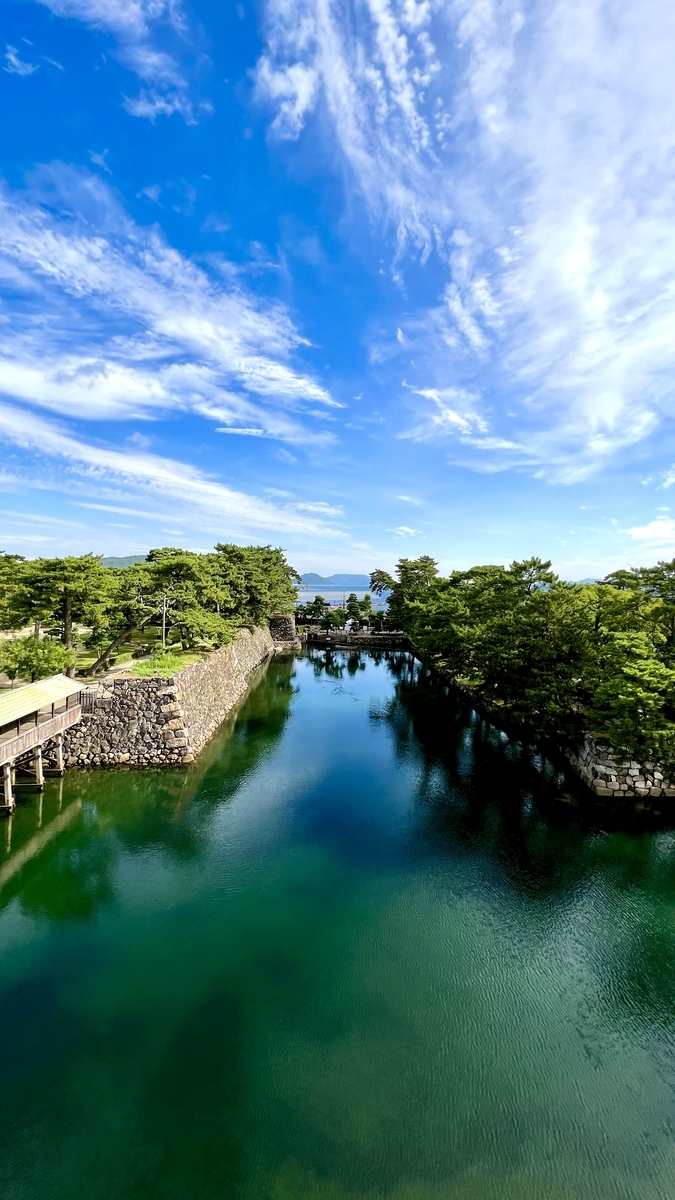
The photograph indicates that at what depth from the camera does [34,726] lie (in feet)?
45.8

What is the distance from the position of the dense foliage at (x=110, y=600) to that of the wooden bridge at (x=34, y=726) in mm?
1743

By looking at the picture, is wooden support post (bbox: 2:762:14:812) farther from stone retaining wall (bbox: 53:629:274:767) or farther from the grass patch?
the grass patch

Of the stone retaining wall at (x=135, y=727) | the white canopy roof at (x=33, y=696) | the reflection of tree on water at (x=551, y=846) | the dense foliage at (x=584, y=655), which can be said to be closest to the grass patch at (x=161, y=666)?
the stone retaining wall at (x=135, y=727)

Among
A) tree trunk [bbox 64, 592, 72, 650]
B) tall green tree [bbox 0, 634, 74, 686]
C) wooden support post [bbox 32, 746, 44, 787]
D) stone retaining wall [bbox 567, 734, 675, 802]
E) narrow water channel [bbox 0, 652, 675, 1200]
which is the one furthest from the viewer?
tree trunk [bbox 64, 592, 72, 650]

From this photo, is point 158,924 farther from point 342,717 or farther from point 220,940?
point 342,717

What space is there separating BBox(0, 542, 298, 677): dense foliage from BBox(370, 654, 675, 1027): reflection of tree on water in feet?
38.4

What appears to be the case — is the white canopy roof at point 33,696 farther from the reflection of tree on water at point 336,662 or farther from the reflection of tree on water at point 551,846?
the reflection of tree on water at point 336,662

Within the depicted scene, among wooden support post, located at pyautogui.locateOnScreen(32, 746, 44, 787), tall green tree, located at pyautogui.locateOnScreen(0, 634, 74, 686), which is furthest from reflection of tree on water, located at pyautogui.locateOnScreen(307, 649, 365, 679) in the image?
wooden support post, located at pyautogui.locateOnScreen(32, 746, 44, 787)

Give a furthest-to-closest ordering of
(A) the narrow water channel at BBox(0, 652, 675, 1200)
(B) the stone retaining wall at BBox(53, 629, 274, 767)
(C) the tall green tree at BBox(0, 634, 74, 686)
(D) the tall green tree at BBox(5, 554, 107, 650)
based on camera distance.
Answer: (D) the tall green tree at BBox(5, 554, 107, 650), (B) the stone retaining wall at BBox(53, 629, 274, 767), (C) the tall green tree at BBox(0, 634, 74, 686), (A) the narrow water channel at BBox(0, 652, 675, 1200)

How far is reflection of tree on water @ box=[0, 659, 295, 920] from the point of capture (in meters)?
10.2

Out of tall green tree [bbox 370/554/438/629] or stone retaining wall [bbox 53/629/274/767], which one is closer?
stone retaining wall [bbox 53/629/274/767]

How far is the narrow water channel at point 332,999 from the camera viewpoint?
215 inches

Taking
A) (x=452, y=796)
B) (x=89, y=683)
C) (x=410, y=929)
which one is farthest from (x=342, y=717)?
(x=410, y=929)

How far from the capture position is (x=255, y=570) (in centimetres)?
3684
